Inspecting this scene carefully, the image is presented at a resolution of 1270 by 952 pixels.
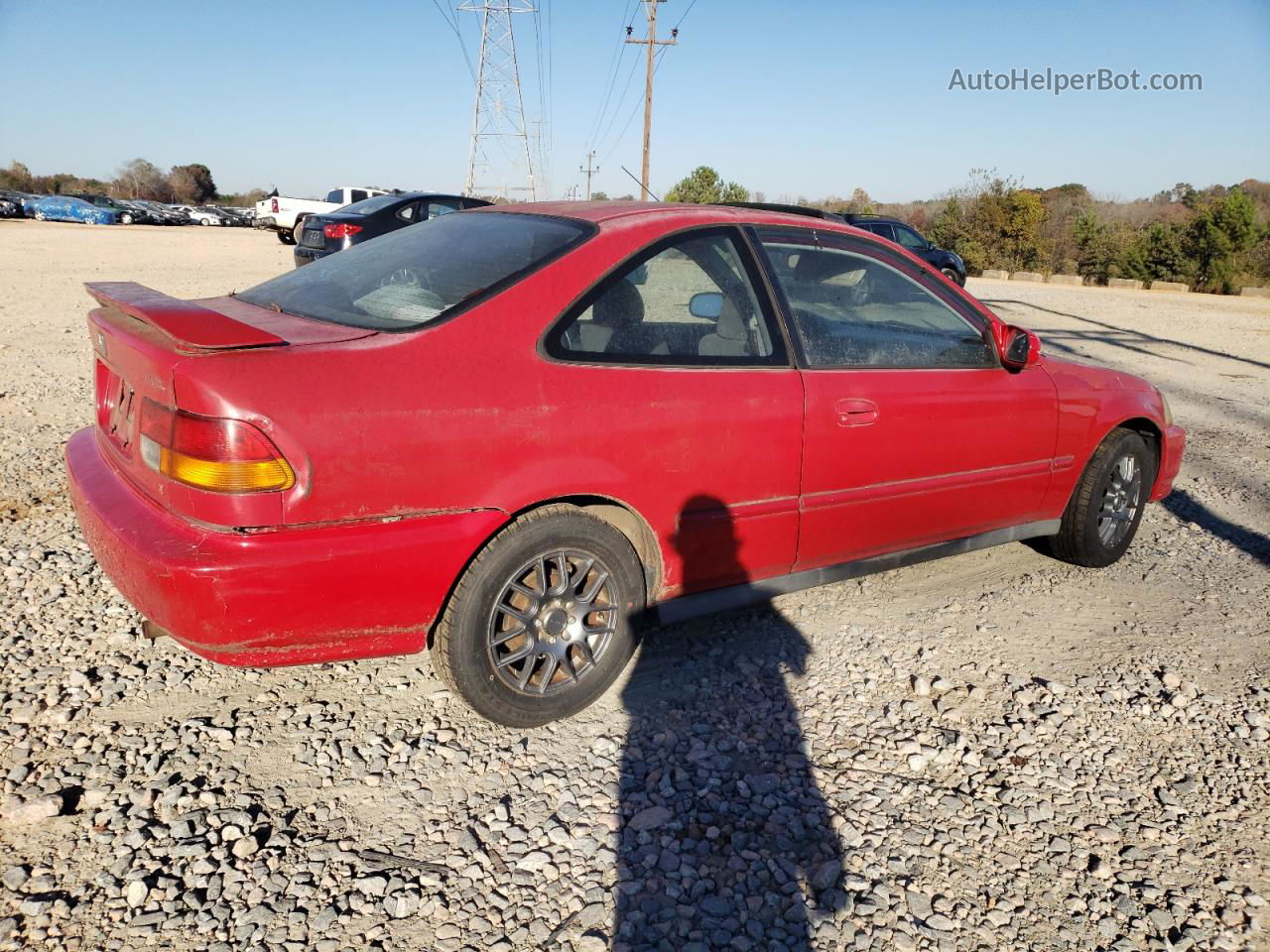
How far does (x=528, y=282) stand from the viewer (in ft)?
9.34

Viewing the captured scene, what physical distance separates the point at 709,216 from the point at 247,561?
2.00m

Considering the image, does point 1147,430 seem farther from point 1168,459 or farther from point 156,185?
point 156,185

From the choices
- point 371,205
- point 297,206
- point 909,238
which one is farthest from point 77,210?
point 909,238

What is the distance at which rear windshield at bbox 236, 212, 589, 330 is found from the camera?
2.88 metres

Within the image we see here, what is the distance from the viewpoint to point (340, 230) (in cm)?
1405

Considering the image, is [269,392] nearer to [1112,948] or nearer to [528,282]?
[528,282]

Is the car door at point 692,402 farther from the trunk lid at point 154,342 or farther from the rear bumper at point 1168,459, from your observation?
the rear bumper at point 1168,459

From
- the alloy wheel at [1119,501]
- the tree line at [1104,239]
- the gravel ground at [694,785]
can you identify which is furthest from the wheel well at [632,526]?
the tree line at [1104,239]

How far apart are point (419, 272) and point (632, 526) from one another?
1.13m

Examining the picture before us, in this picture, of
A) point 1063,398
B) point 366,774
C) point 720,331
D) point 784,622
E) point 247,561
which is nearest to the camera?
point 247,561

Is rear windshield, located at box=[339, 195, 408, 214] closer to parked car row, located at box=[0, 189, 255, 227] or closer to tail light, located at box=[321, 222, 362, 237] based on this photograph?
tail light, located at box=[321, 222, 362, 237]

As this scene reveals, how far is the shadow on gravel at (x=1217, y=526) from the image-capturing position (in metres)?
4.93

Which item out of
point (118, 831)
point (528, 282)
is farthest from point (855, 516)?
point (118, 831)

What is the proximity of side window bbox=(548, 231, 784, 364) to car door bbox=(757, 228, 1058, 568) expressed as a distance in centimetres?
17
